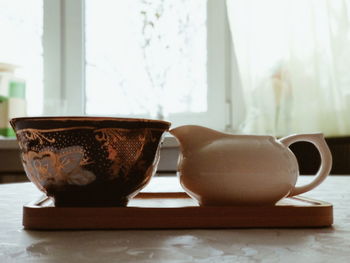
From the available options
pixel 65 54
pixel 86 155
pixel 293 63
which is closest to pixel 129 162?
pixel 86 155

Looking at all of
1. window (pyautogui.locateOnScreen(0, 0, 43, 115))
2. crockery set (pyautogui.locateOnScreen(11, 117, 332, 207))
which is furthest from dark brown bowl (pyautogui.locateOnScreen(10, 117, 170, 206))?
window (pyautogui.locateOnScreen(0, 0, 43, 115))

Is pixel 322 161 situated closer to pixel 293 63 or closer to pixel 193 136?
pixel 193 136

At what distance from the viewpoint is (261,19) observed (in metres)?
2.08

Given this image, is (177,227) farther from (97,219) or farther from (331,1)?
(331,1)

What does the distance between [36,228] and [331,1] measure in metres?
1.78

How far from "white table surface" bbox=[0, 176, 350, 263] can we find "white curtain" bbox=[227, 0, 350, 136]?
150 cm

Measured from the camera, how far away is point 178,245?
41cm

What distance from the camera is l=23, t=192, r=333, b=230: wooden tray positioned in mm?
493

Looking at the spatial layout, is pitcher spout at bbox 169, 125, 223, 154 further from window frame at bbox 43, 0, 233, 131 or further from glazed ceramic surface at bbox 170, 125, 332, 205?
window frame at bbox 43, 0, 233, 131

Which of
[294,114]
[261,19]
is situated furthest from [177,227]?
[261,19]

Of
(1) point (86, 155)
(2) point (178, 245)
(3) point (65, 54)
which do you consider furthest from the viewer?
(3) point (65, 54)

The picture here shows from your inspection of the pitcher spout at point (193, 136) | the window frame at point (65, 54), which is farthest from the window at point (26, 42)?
the pitcher spout at point (193, 136)

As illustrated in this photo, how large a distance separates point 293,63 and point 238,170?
5.11 feet

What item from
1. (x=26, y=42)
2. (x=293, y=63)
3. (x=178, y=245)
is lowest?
(x=178, y=245)
